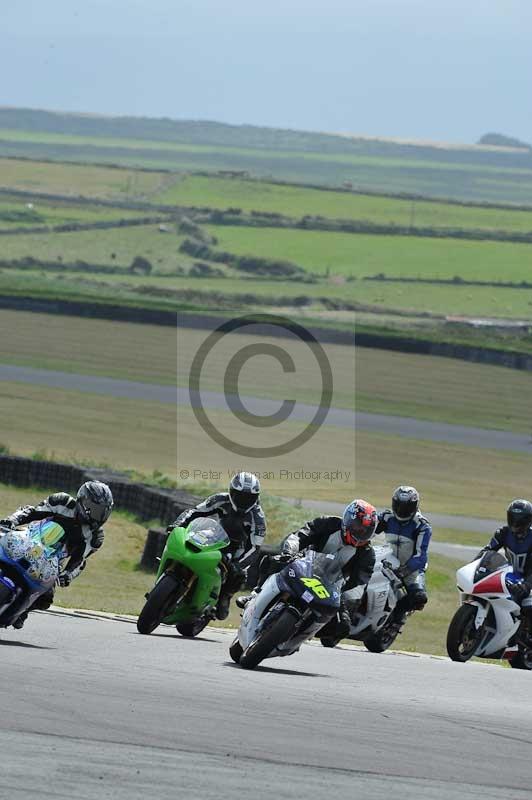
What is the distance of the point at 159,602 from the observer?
1324 cm

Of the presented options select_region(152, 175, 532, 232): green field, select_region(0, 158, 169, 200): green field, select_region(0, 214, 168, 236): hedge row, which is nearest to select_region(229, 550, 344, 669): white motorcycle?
select_region(0, 214, 168, 236): hedge row

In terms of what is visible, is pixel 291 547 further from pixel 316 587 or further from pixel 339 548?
pixel 316 587

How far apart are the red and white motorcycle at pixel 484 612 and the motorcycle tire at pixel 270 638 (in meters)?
3.65

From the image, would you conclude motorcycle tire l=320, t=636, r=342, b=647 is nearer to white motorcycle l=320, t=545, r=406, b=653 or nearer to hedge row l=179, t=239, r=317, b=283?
white motorcycle l=320, t=545, r=406, b=653

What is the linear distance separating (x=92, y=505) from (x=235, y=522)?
1477mm

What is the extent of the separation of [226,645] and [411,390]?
1569 inches

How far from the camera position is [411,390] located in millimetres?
53188

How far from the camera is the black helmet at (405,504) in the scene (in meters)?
15.7

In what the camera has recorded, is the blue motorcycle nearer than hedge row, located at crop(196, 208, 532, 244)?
Yes

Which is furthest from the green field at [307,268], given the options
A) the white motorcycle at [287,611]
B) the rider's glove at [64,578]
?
the white motorcycle at [287,611]

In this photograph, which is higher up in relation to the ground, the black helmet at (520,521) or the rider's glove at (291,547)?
the rider's glove at (291,547)

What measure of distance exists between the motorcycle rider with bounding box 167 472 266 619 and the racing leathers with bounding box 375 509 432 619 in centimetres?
223

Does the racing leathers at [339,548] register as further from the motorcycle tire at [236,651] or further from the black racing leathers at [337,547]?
the motorcycle tire at [236,651]

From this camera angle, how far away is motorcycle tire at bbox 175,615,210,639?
545 inches
